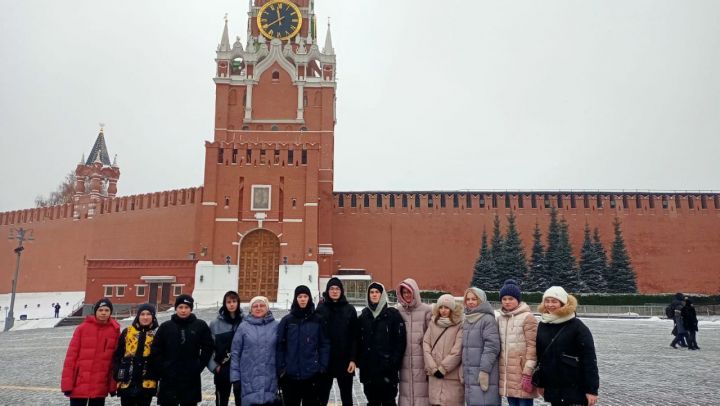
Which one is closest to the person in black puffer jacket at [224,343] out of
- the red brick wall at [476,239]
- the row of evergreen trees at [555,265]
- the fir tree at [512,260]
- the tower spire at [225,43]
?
the row of evergreen trees at [555,265]

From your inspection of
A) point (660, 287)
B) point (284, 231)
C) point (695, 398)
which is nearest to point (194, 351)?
point (695, 398)

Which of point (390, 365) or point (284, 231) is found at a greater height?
point (284, 231)

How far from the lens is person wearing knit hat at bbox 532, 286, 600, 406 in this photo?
459 cm

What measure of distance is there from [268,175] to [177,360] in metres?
27.5

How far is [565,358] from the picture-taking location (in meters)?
4.64

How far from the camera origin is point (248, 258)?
104 feet

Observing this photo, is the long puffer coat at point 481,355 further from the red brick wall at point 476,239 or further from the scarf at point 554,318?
the red brick wall at point 476,239

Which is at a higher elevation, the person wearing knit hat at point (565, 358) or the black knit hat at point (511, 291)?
the black knit hat at point (511, 291)

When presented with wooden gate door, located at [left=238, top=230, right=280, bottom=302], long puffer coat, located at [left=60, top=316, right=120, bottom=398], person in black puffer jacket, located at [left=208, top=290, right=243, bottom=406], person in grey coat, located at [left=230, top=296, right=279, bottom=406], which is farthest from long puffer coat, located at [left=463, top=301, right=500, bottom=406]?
wooden gate door, located at [left=238, top=230, right=280, bottom=302]

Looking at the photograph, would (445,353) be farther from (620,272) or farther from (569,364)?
(620,272)

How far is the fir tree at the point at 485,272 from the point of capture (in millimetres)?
34344

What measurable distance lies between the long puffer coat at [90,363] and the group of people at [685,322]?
498 inches

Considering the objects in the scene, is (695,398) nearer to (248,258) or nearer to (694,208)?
(248,258)

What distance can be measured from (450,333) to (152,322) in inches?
117
